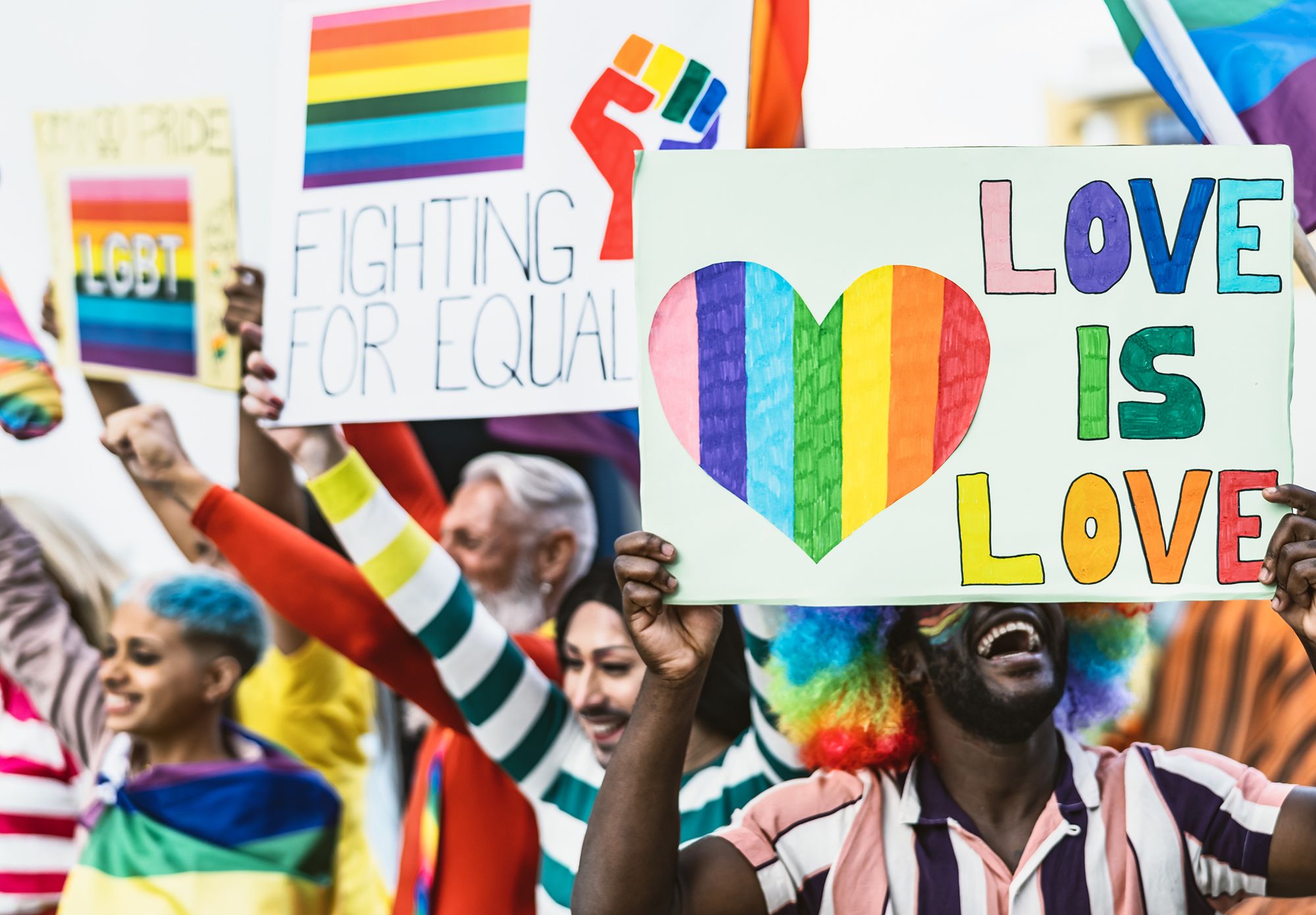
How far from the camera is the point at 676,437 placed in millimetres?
1400

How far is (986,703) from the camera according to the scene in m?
1.57

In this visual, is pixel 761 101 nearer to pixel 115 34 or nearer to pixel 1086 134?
pixel 1086 134

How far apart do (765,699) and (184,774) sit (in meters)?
1.18

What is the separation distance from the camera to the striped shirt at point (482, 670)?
2.05m

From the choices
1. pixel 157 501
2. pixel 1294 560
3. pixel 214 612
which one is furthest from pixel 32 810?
pixel 1294 560

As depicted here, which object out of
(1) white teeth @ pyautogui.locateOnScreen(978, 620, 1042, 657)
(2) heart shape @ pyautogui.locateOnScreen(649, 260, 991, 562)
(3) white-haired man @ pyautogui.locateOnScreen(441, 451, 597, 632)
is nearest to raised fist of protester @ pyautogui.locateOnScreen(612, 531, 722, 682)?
(2) heart shape @ pyautogui.locateOnScreen(649, 260, 991, 562)

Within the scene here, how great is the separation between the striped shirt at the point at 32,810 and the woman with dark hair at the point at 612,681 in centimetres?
118

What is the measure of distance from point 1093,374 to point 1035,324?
0.08 meters

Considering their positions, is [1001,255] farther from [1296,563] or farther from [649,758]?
[649,758]

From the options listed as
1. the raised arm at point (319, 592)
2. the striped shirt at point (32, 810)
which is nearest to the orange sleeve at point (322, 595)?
the raised arm at point (319, 592)

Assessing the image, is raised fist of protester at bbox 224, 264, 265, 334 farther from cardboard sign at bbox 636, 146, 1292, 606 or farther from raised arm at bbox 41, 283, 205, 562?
cardboard sign at bbox 636, 146, 1292, 606

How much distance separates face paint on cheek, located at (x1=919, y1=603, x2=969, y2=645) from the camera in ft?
5.30

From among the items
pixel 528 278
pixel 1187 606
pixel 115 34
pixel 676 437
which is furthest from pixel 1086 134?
pixel 115 34

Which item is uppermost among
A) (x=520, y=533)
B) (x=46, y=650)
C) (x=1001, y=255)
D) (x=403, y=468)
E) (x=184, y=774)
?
(x=1001, y=255)
